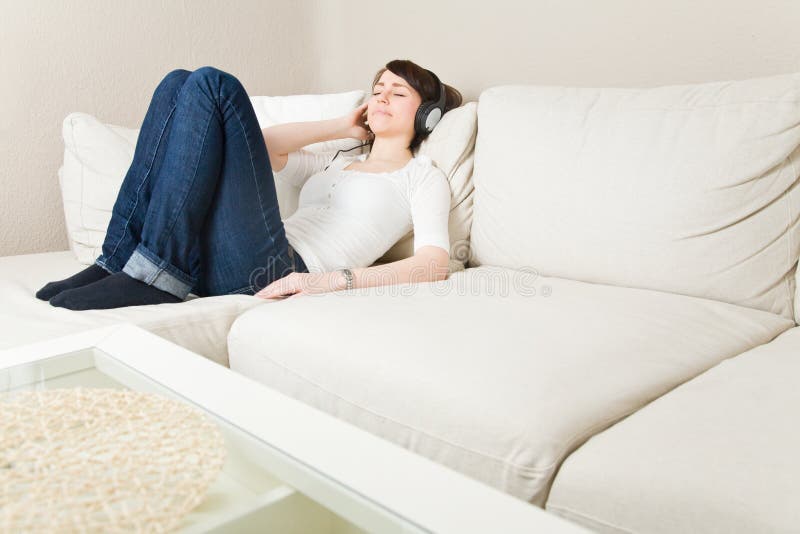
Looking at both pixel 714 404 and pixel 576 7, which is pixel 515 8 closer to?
pixel 576 7

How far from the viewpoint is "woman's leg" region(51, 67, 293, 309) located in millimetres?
1364

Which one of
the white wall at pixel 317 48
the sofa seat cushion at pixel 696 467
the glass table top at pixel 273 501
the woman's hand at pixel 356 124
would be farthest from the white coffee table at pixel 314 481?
the white wall at pixel 317 48

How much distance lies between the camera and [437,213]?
158cm

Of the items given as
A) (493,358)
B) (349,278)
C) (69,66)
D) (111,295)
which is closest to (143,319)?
(111,295)

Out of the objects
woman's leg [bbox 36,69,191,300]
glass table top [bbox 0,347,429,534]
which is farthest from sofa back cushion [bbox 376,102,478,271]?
glass table top [bbox 0,347,429,534]

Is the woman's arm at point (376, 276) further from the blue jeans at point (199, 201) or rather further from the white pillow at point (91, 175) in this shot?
the white pillow at point (91, 175)

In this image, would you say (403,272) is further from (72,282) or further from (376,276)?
(72,282)

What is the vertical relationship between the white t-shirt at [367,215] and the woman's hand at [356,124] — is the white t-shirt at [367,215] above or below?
below

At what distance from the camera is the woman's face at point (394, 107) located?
178 cm

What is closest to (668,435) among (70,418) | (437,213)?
(70,418)

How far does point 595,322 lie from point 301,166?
3.46ft

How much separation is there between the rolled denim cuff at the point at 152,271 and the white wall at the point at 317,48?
3.28 feet

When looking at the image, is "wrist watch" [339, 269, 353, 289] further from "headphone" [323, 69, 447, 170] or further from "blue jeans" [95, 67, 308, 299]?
"headphone" [323, 69, 447, 170]

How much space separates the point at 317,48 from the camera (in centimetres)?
276
